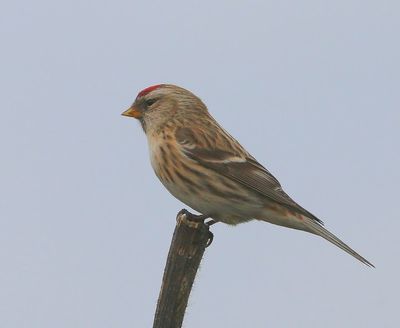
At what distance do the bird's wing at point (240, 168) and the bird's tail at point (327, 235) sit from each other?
0.06 metres

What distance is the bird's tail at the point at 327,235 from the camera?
741 centimetres

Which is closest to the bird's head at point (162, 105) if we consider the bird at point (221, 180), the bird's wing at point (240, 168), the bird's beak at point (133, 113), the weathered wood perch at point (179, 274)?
the bird's beak at point (133, 113)

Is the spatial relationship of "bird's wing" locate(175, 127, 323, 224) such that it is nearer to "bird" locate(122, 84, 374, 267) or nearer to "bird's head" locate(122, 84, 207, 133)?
"bird" locate(122, 84, 374, 267)

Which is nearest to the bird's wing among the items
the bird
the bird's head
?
the bird

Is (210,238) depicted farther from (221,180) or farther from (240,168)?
(240,168)

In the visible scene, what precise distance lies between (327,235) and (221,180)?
1094 mm

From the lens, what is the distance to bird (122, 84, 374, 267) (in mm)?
7723

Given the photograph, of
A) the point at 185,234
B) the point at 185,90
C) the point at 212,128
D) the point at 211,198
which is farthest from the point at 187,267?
the point at 185,90

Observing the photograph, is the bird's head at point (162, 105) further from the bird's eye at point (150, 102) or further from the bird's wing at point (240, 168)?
the bird's wing at point (240, 168)

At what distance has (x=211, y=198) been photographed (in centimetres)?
769

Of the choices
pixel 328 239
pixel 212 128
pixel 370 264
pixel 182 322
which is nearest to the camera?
pixel 182 322

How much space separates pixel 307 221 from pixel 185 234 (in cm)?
209

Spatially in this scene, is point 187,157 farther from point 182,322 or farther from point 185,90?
point 182,322

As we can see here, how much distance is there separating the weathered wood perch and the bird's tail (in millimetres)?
1841
